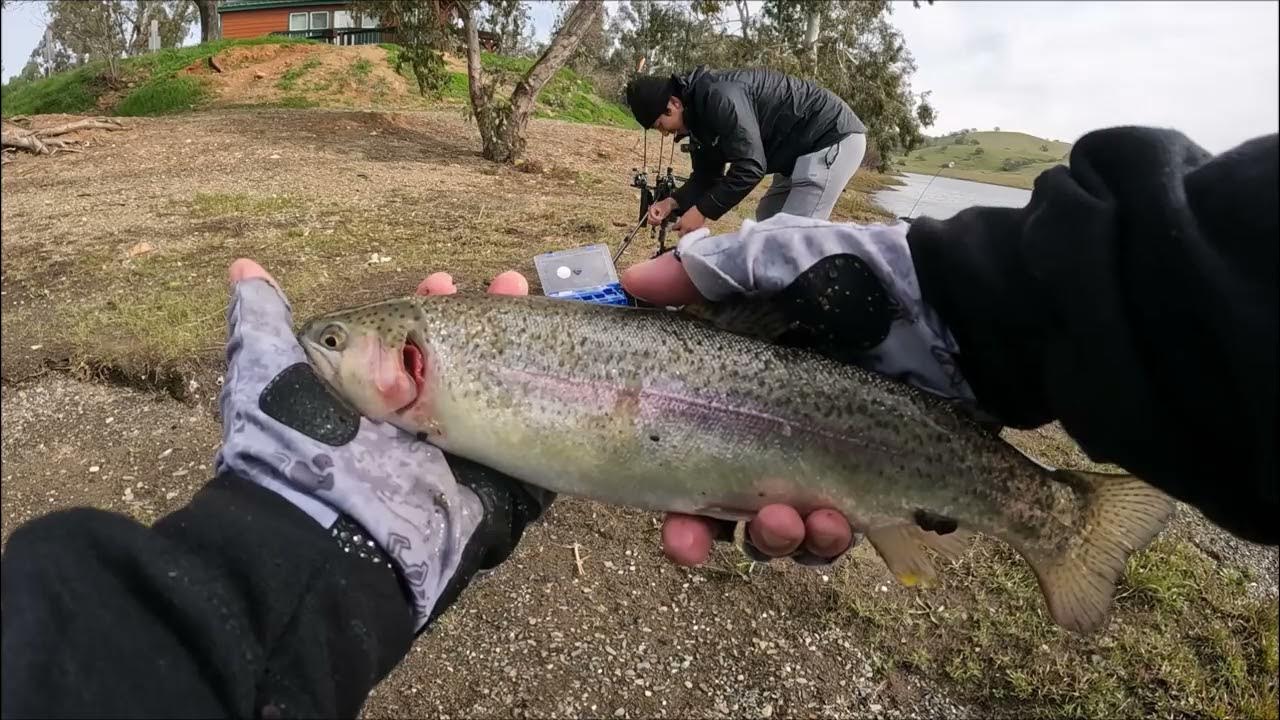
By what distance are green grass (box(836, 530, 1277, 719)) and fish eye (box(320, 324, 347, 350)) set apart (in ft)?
8.66

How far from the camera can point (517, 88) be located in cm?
1491

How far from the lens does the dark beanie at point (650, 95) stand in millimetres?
8062

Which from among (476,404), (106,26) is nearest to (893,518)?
(476,404)

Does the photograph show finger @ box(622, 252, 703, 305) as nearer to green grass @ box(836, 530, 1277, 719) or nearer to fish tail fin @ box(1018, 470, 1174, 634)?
fish tail fin @ box(1018, 470, 1174, 634)

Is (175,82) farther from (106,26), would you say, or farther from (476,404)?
(476,404)

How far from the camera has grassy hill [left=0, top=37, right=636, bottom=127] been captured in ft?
73.8

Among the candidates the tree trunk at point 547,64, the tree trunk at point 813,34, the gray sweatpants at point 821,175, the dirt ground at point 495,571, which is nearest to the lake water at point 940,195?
the gray sweatpants at point 821,175

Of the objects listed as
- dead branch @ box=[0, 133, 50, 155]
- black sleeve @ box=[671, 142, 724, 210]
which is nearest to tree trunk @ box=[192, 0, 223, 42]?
dead branch @ box=[0, 133, 50, 155]

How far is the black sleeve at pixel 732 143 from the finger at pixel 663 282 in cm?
490

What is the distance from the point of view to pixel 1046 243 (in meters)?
2.19

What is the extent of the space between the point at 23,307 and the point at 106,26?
1014 inches

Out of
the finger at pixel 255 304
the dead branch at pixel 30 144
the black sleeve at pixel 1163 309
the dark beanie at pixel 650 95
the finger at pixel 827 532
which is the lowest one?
the dead branch at pixel 30 144

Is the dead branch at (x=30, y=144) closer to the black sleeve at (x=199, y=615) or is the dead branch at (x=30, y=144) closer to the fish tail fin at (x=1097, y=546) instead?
the black sleeve at (x=199, y=615)

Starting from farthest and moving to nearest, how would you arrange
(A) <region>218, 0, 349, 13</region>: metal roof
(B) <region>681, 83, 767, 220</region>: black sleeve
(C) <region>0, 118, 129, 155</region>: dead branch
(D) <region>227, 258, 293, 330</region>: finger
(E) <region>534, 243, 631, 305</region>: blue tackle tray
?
(A) <region>218, 0, 349, 13</region>: metal roof < (C) <region>0, 118, 129, 155</region>: dead branch < (B) <region>681, 83, 767, 220</region>: black sleeve < (E) <region>534, 243, 631, 305</region>: blue tackle tray < (D) <region>227, 258, 293, 330</region>: finger
